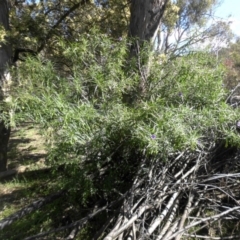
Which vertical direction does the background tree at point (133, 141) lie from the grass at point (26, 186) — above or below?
above

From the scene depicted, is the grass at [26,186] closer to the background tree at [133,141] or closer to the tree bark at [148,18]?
the background tree at [133,141]

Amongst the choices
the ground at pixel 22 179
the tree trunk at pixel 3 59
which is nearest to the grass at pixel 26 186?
the ground at pixel 22 179

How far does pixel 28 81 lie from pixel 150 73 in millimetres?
1456

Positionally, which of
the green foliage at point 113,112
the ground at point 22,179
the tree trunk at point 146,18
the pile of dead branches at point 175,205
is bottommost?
the ground at point 22,179

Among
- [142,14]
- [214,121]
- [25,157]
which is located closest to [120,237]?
[214,121]

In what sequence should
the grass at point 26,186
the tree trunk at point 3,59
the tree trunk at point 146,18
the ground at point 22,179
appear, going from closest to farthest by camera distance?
the grass at point 26,186 < the ground at point 22,179 < the tree trunk at point 146,18 < the tree trunk at point 3,59

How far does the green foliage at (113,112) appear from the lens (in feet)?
8.30

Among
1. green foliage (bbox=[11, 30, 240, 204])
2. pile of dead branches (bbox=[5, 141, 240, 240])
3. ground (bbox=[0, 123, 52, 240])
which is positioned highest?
green foliage (bbox=[11, 30, 240, 204])

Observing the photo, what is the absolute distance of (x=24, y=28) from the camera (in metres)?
5.64

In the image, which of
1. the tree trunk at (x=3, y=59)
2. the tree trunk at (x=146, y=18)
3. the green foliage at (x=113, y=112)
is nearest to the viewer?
the green foliage at (x=113, y=112)

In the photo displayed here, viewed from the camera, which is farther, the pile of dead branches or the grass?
the grass

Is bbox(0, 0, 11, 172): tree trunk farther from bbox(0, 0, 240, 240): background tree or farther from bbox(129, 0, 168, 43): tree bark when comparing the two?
bbox(129, 0, 168, 43): tree bark

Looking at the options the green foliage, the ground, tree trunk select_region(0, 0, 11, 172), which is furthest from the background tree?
tree trunk select_region(0, 0, 11, 172)

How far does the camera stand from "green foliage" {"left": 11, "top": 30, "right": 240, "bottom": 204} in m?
2.53
